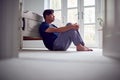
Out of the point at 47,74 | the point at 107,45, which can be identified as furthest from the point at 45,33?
the point at 47,74

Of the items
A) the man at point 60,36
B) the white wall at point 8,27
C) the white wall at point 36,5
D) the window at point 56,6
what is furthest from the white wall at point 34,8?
the white wall at point 8,27

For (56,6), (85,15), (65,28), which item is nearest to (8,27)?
(65,28)

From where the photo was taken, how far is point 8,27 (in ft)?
3.90

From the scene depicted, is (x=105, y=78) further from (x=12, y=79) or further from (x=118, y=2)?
(x=118, y=2)

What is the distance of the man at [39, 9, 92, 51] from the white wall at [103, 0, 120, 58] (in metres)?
1.10

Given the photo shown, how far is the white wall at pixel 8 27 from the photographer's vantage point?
1107mm

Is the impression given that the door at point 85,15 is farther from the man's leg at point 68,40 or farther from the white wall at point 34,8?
the man's leg at point 68,40

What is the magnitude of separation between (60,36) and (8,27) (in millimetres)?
1568

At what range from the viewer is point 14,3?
1.19 meters

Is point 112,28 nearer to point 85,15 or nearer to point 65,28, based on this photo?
point 65,28

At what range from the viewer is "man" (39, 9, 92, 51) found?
2.62 metres

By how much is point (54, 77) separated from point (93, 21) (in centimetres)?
361

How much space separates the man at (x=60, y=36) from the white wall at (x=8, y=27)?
1402 mm

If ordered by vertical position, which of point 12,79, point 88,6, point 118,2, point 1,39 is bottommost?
point 12,79
